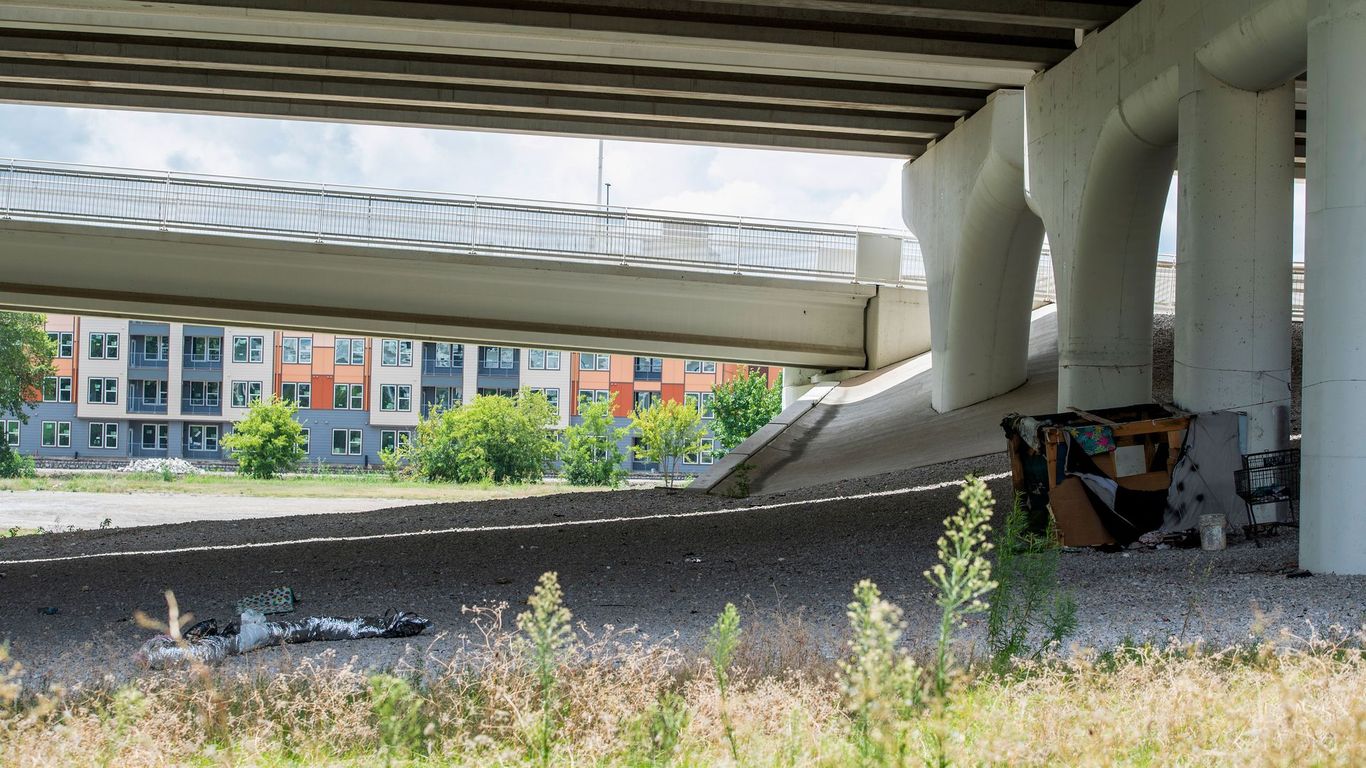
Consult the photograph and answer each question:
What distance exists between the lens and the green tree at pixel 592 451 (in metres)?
53.2

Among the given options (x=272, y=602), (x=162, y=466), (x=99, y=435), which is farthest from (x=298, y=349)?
(x=272, y=602)

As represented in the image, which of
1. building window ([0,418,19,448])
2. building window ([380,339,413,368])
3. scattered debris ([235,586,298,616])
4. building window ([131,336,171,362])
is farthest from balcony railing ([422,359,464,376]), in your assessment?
scattered debris ([235,586,298,616])

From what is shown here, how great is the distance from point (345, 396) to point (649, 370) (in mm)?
18859

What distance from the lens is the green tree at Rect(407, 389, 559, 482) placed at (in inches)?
2098

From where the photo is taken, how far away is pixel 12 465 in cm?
5378

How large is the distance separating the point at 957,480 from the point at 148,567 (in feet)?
32.6

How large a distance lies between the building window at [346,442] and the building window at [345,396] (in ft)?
4.68

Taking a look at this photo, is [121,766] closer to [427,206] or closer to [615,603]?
[615,603]

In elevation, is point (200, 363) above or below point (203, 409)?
above

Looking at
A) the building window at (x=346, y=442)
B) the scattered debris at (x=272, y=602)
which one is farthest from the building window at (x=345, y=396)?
the scattered debris at (x=272, y=602)

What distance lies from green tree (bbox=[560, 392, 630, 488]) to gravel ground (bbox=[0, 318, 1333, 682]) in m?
36.4

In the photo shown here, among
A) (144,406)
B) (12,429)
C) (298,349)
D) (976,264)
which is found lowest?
(12,429)

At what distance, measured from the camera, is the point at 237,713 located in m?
4.85

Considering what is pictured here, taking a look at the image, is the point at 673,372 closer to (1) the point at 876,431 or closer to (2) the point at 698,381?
(2) the point at 698,381
